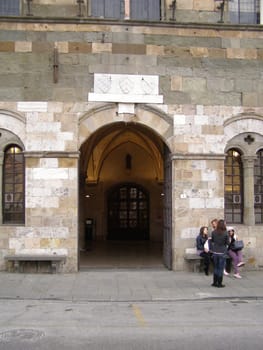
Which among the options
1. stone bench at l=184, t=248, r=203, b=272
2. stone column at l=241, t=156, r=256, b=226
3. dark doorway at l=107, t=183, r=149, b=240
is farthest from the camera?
dark doorway at l=107, t=183, r=149, b=240

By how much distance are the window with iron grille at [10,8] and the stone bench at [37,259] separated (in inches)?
279

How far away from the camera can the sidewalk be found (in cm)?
1030

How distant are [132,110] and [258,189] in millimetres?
4449

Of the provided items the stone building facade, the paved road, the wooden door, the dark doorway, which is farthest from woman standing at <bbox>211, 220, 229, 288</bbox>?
the dark doorway

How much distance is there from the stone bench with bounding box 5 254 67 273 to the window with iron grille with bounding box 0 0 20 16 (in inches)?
279

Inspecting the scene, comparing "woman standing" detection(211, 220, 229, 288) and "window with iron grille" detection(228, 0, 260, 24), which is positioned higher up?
"window with iron grille" detection(228, 0, 260, 24)

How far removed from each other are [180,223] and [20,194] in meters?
4.60

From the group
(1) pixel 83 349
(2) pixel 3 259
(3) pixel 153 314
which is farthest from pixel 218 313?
(2) pixel 3 259

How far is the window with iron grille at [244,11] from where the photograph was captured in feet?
48.2

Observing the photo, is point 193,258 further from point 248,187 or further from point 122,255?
point 122,255

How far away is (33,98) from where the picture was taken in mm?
13289

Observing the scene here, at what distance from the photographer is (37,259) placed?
12.7 meters

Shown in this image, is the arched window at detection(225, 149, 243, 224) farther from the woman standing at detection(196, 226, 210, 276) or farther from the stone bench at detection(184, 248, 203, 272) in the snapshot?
A: the stone bench at detection(184, 248, 203, 272)

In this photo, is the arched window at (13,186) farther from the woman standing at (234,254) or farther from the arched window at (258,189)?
the arched window at (258,189)
